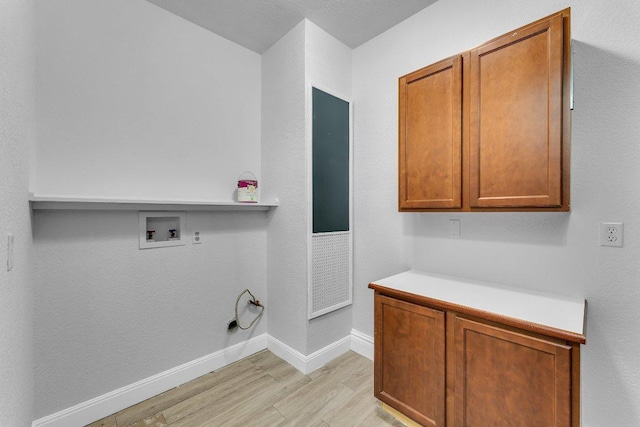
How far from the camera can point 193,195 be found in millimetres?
2102

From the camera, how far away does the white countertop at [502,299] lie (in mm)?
1146

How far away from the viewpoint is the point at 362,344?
7.77ft

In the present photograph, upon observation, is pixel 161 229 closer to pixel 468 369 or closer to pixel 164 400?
pixel 164 400

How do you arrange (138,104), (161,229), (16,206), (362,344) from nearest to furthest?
(16,206), (138,104), (161,229), (362,344)

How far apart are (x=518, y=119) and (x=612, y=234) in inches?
28.9

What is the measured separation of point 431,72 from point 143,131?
1.96 meters

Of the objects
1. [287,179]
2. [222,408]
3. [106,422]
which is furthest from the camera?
[287,179]

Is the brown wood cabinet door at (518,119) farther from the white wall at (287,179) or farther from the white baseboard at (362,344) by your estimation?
the white baseboard at (362,344)

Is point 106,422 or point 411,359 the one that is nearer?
point 411,359

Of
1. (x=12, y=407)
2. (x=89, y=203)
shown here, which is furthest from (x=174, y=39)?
(x=12, y=407)

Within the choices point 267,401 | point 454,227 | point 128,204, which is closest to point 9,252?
point 128,204

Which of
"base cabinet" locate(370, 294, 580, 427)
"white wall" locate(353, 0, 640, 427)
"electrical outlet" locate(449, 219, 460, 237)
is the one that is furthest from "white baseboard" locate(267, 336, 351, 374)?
"electrical outlet" locate(449, 219, 460, 237)

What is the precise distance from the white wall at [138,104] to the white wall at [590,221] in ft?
5.59

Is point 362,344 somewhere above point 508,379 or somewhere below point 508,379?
below
